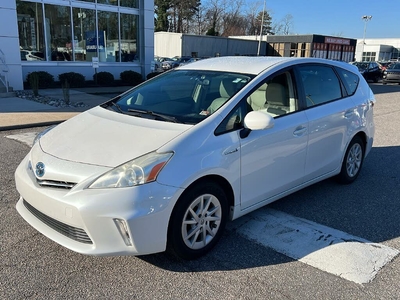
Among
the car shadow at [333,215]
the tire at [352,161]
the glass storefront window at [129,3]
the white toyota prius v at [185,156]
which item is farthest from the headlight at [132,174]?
the glass storefront window at [129,3]

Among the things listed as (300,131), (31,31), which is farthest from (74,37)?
(300,131)

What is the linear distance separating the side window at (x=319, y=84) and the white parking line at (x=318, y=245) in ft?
4.38

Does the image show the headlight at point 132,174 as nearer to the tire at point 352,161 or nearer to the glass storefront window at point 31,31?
the tire at point 352,161

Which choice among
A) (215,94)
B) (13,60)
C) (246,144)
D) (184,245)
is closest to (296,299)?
(184,245)

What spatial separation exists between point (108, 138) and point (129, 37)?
17750mm

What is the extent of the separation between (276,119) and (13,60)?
14.1m

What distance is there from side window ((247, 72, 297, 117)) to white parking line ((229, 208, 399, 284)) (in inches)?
44.2

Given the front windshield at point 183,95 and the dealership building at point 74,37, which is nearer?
the front windshield at point 183,95

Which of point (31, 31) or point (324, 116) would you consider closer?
point (324, 116)

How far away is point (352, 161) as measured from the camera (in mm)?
5000

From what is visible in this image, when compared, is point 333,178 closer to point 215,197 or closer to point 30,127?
point 215,197

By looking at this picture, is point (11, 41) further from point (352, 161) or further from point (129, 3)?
point (352, 161)

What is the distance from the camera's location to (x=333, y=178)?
5113mm

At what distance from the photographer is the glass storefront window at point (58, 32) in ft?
55.2
